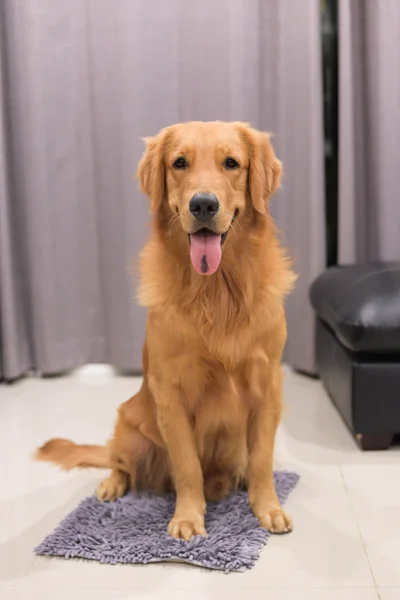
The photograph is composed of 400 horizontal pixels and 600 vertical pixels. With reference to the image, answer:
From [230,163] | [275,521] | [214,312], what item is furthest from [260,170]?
[275,521]

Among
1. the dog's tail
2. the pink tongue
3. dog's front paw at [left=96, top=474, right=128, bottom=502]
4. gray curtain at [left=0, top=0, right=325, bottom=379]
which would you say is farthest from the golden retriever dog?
gray curtain at [left=0, top=0, right=325, bottom=379]

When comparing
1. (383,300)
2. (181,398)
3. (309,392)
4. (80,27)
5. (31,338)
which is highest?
(80,27)

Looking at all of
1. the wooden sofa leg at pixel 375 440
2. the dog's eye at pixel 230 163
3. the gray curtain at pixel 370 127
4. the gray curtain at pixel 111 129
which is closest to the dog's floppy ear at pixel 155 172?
the dog's eye at pixel 230 163

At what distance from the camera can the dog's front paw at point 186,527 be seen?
1.48m

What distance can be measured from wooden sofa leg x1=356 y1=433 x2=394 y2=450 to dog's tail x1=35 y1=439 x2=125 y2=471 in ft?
2.72

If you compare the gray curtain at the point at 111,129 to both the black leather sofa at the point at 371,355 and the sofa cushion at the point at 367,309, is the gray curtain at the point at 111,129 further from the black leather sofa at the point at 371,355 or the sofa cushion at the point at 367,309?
the black leather sofa at the point at 371,355

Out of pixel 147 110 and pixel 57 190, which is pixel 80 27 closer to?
pixel 147 110

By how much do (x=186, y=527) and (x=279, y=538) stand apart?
0.76 feet

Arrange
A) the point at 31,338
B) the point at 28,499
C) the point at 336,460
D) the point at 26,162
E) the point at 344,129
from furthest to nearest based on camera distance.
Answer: the point at 31,338 → the point at 26,162 → the point at 344,129 → the point at 336,460 → the point at 28,499

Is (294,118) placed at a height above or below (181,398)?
above

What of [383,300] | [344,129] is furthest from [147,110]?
[383,300]

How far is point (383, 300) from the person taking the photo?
1942 mm

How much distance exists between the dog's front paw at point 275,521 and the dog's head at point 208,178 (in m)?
0.64

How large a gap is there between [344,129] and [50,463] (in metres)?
1.79
